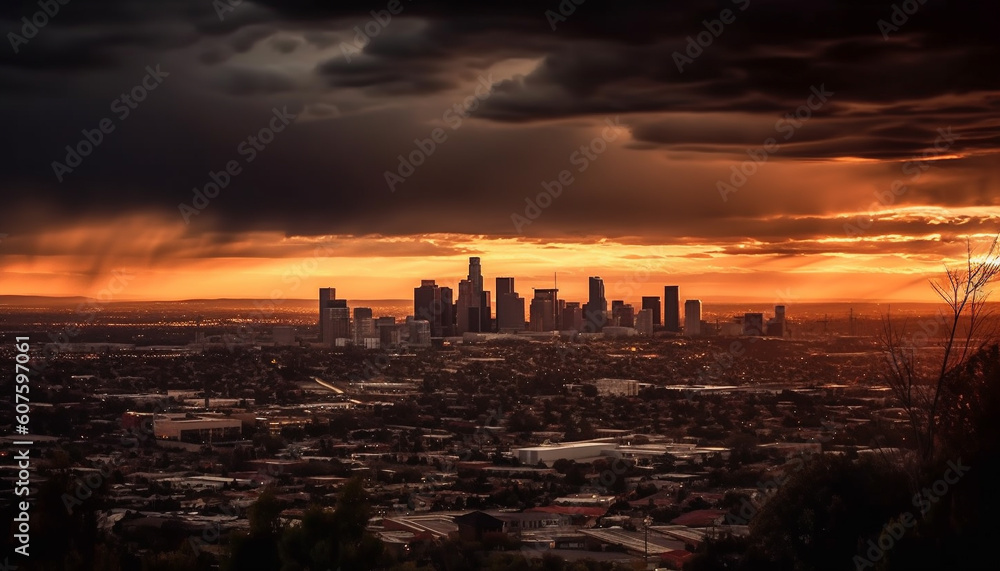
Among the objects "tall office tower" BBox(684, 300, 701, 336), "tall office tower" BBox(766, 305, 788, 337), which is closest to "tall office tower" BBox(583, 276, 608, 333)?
"tall office tower" BBox(684, 300, 701, 336)

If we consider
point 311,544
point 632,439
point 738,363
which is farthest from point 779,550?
point 738,363

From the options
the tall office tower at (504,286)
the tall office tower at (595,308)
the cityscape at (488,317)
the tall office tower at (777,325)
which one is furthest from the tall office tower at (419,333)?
the tall office tower at (777,325)

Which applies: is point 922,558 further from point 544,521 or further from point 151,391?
point 151,391

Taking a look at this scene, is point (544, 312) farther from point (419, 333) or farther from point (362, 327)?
point (362, 327)

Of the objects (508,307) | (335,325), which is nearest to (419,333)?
(335,325)

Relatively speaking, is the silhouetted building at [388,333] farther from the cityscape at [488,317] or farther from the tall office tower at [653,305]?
the tall office tower at [653,305]
